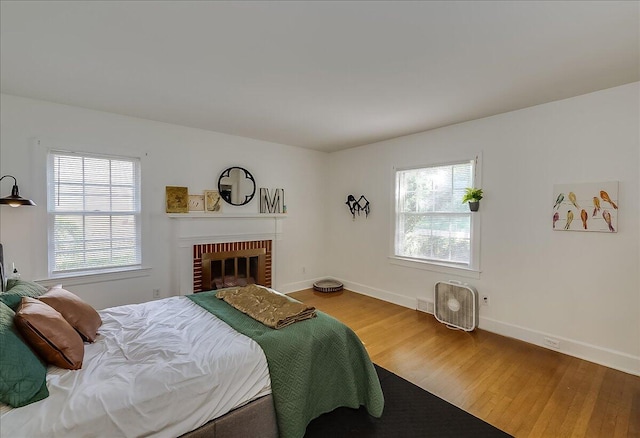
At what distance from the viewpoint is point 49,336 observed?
56.6 inches

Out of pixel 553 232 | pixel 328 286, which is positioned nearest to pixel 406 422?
pixel 553 232

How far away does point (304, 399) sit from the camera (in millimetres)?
1703

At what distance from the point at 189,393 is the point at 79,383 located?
19.4 inches

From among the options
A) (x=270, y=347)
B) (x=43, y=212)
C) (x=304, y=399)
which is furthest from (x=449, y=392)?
(x=43, y=212)

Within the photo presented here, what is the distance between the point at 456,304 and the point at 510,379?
1.12m

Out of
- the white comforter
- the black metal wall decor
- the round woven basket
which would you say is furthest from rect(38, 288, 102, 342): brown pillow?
the black metal wall decor

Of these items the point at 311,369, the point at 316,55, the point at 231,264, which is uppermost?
the point at 316,55

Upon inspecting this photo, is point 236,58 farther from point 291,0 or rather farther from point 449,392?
point 449,392

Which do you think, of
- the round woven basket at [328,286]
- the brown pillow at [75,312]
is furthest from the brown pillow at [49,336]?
the round woven basket at [328,286]

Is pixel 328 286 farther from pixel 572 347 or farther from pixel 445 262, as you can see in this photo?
pixel 572 347

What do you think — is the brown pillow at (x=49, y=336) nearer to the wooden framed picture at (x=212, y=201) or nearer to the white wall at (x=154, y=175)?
the white wall at (x=154, y=175)

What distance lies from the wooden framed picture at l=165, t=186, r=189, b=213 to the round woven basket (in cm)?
240

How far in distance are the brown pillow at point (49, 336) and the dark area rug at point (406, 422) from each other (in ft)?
4.59

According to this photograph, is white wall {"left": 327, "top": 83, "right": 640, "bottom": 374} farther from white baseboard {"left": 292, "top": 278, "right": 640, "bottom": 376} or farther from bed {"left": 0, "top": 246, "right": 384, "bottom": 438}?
bed {"left": 0, "top": 246, "right": 384, "bottom": 438}
